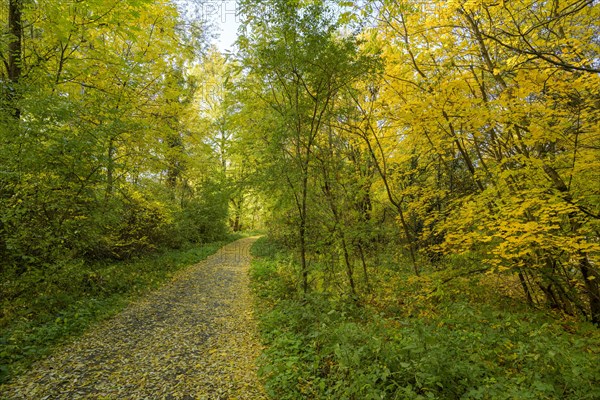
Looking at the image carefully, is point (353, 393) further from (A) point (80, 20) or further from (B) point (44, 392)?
(A) point (80, 20)

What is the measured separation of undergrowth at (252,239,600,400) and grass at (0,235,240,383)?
10.6 feet

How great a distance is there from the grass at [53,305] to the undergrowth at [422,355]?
3240mm

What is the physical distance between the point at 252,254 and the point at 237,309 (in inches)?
317

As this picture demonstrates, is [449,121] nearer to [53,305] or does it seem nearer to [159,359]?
[159,359]

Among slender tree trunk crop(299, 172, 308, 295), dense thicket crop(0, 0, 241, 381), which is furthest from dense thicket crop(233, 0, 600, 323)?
dense thicket crop(0, 0, 241, 381)

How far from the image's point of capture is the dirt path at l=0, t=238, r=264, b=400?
3506 mm

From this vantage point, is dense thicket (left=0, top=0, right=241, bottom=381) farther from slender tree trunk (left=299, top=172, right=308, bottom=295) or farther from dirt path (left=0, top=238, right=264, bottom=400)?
slender tree trunk (left=299, top=172, right=308, bottom=295)

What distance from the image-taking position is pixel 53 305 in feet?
17.5

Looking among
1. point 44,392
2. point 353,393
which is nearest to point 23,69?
point 44,392

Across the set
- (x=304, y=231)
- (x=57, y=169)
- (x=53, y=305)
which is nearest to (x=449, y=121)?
(x=304, y=231)

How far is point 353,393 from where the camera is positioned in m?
3.03

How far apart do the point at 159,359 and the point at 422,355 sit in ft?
12.1

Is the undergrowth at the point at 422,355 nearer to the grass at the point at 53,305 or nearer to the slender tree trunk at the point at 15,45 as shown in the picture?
the grass at the point at 53,305

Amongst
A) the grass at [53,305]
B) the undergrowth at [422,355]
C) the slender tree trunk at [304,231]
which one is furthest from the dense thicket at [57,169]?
the undergrowth at [422,355]
